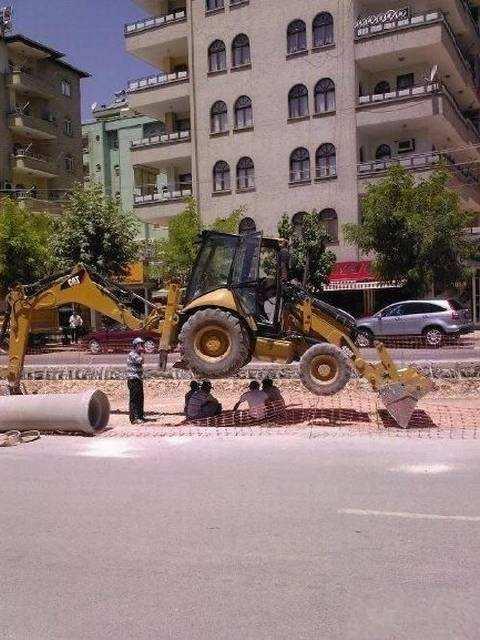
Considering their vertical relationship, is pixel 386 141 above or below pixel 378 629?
above

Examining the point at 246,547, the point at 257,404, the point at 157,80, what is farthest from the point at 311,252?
the point at 246,547

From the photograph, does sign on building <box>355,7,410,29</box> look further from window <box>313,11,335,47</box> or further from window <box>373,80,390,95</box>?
window <box>373,80,390,95</box>

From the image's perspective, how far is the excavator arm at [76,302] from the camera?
13.6 metres

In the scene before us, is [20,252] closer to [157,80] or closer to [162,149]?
[162,149]

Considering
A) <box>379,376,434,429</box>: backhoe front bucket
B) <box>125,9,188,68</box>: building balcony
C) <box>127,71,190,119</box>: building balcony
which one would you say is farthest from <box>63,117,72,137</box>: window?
<box>379,376,434,429</box>: backhoe front bucket

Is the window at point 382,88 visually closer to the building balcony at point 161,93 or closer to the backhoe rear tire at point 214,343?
the building balcony at point 161,93

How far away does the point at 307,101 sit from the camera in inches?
1484

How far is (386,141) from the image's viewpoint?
37312mm

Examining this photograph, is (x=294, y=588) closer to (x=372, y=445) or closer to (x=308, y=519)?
(x=308, y=519)

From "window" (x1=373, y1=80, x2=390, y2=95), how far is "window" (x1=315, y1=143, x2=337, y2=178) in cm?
392

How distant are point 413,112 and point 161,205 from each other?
592 inches

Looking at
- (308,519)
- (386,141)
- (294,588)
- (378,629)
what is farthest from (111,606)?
(386,141)

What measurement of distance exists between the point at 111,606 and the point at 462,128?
124 ft

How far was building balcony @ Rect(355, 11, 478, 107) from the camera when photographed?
112 feet
